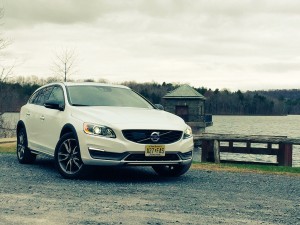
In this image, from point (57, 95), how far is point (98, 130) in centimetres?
204

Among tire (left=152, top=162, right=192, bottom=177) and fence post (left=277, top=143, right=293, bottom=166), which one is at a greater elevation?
tire (left=152, top=162, right=192, bottom=177)

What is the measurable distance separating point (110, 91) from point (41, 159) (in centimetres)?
346

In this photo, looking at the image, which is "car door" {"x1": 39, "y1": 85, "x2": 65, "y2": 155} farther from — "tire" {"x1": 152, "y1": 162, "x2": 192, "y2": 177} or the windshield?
"tire" {"x1": 152, "y1": 162, "x2": 192, "y2": 177}

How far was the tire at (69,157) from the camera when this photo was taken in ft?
25.8

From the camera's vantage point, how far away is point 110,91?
9.24m

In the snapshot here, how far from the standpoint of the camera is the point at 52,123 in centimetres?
882

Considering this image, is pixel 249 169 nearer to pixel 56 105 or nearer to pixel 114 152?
pixel 114 152

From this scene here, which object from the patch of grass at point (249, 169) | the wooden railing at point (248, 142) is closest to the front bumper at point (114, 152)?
the patch of grass at point (249, 169)

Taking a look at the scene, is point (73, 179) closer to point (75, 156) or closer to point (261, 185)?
point (75, 156)

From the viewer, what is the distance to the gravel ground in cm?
512

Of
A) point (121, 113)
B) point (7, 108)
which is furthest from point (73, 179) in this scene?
point (7, 108)

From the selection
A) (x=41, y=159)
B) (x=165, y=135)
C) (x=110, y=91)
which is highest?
(x=110, y=91)

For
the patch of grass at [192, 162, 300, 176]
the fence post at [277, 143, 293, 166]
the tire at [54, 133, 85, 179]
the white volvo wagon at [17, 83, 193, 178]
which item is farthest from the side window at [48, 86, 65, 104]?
the fence post at [277, 143, 293, 166]

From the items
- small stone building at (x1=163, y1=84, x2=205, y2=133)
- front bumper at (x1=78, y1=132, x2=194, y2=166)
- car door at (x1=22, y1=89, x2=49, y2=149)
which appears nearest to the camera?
front bumper at (x1=78, y1=132, x2=194, y2=166)
